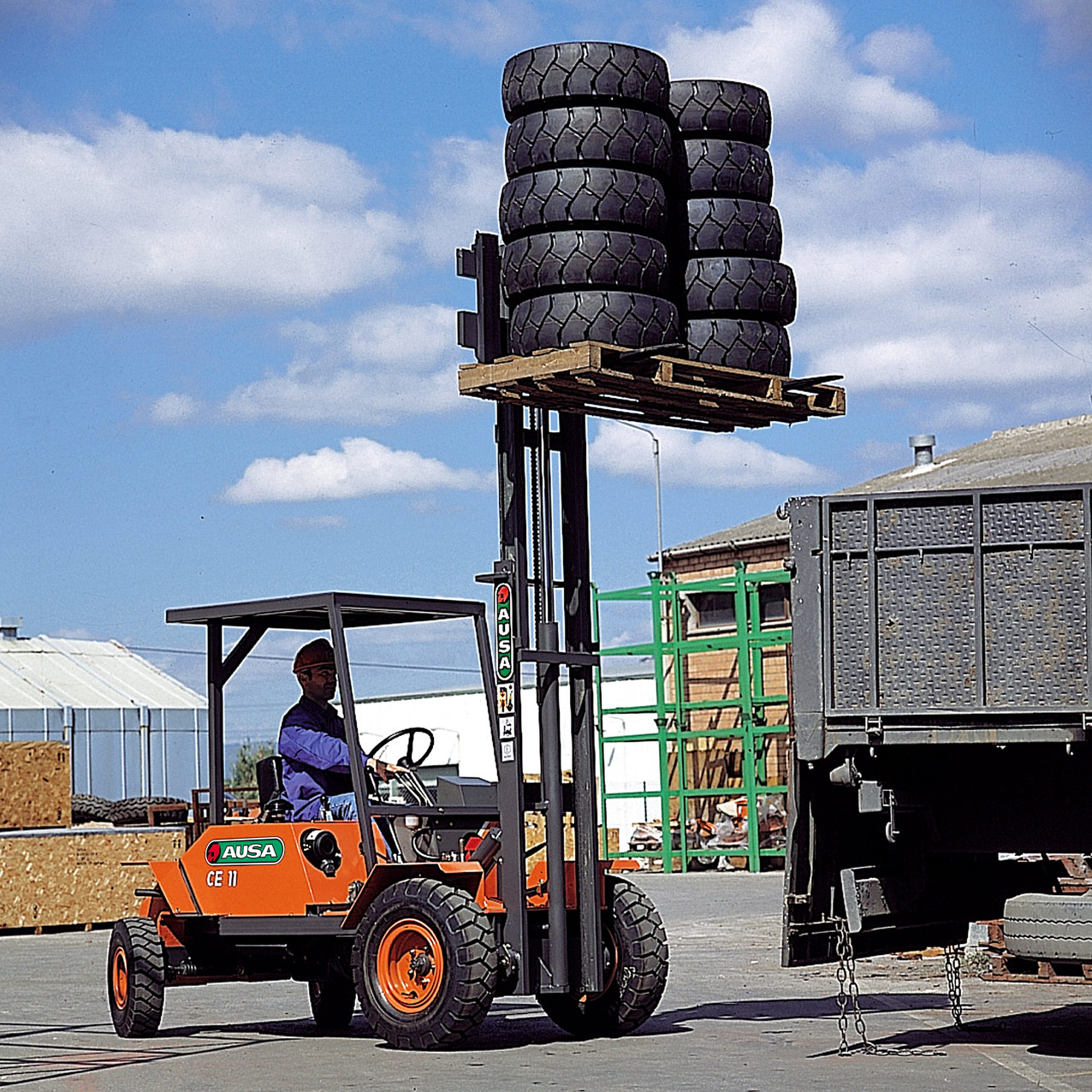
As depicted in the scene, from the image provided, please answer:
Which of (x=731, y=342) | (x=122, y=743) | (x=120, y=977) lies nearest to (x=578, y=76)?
(x=731, y=342)

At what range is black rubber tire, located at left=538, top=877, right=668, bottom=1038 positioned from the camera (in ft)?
34.9

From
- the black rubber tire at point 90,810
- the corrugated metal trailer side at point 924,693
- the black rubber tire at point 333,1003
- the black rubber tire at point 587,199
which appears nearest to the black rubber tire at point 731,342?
the black rubber tire at point 587,199

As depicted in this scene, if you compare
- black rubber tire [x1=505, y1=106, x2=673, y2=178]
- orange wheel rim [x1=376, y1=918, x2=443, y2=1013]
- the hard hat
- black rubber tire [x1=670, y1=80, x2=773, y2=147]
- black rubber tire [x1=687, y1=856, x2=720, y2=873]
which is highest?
black rubber tire [x1=670, y1=80, x2=773, y2=147]

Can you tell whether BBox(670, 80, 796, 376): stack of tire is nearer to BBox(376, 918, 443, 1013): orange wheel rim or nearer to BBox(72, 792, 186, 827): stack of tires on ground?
BBox(376, 918, 443, 1013): orange wheel rim

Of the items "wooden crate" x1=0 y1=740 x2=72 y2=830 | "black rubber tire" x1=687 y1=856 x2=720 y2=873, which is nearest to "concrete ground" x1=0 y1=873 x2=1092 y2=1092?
"wooden crate" x1=0 y1=740 x2=72 y2=830

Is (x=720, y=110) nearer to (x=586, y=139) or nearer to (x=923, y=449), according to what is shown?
(x=586, y=139)

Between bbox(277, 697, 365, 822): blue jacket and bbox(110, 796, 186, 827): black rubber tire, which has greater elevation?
bbox(277, 697, 365, 822): blue jacket

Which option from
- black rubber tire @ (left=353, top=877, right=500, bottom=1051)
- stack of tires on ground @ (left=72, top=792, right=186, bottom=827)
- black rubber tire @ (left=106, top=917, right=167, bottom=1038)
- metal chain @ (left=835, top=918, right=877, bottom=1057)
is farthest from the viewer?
stack of tires on ground @ (left=72, top=792, right=186, bottom=827)

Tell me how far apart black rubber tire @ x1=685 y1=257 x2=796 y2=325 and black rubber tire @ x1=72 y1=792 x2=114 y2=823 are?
96.2 feet

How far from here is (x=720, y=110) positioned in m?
11.3

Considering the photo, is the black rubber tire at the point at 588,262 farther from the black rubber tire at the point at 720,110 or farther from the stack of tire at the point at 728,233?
the black rubber tire at the point at 720,110

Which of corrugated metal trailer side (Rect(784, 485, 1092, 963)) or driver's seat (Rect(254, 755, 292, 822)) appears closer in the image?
corrugated metal trailer side (Rect(784, 485, 1092, 963))

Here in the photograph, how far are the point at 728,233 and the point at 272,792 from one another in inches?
172

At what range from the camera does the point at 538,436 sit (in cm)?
1130
